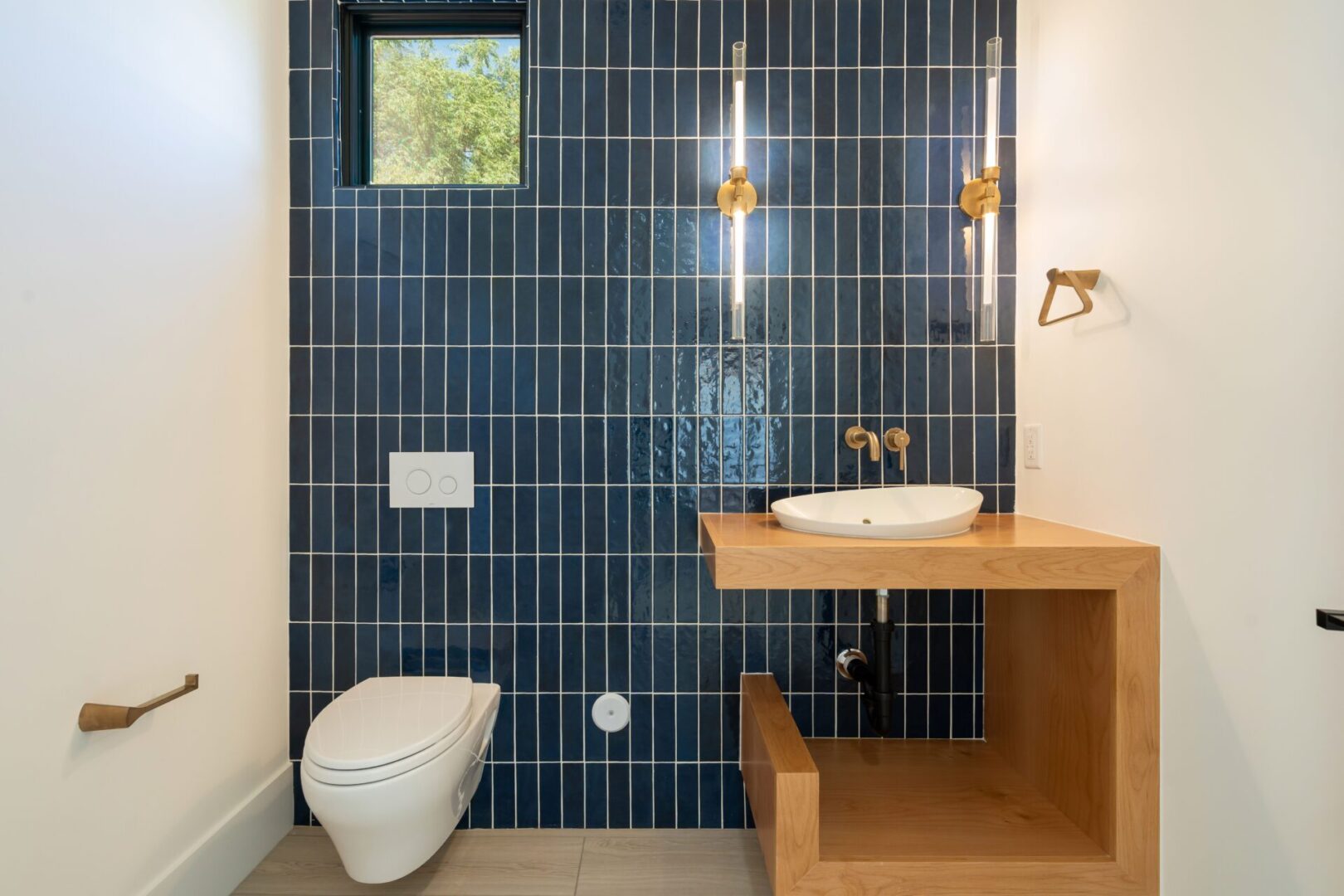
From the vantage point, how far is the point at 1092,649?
136cm

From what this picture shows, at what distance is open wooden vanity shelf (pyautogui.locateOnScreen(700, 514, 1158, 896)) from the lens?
127 cm

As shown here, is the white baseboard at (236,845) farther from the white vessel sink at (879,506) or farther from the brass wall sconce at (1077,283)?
Result: the brass wall sconce at (1077,283)

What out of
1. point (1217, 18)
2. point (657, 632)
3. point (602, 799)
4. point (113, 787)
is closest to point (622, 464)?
point (657, 632)

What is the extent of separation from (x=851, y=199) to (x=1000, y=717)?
140 cm

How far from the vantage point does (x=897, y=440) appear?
1756mm

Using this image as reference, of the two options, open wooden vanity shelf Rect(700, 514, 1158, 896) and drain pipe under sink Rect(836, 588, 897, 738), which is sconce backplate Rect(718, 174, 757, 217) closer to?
open wooden vanity shelf Rect(700, 514, 1158, 896)

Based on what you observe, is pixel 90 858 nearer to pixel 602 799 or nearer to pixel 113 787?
pixel 113 787

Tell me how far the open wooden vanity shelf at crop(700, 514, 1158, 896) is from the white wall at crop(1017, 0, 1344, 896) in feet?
0.20

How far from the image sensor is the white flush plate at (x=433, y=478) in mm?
1842

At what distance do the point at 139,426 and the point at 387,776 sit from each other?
0.81m

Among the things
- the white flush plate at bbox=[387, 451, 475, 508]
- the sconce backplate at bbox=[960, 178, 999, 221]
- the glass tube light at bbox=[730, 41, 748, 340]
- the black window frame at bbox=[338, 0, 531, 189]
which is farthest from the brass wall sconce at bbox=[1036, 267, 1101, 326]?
the white flush plate at bbox=[387, 451, 475, 508]

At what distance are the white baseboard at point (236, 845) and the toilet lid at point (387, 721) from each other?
1.22 ft

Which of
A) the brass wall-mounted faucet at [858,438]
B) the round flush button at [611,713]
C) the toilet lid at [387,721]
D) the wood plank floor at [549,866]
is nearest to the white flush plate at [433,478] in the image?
the toilet lid at [387,721]

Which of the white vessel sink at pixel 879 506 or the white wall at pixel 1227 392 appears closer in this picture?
the white wall at pixel 1227 392
